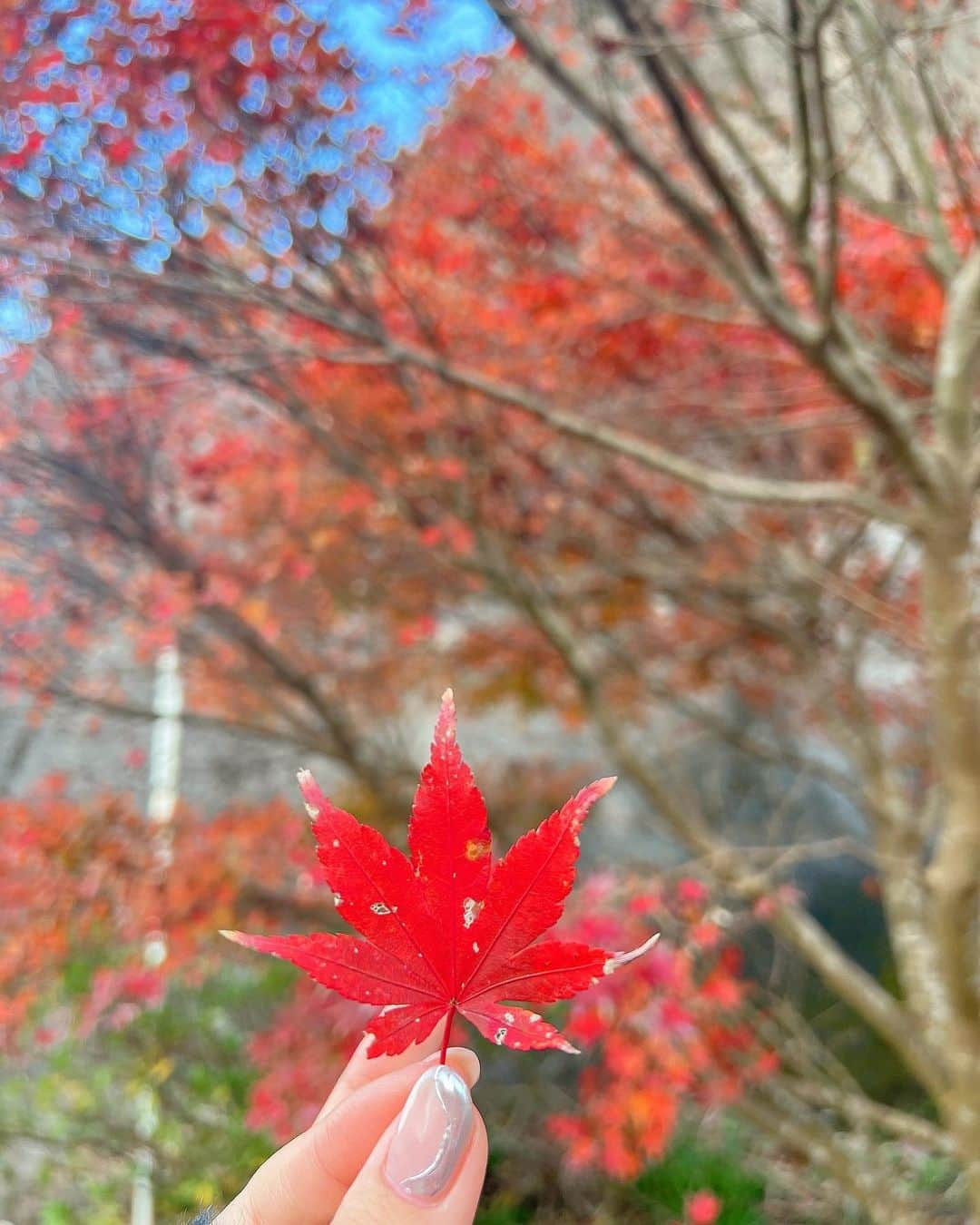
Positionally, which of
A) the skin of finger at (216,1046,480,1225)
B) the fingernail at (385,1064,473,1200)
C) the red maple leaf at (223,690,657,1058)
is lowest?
the skin of finger at (216,1046,480,1225)

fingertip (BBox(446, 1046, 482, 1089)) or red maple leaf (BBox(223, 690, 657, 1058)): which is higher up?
red maple leaf (BBox(223, 690, 657, 1058))

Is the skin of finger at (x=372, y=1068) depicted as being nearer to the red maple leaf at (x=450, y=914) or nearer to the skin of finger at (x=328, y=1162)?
the skin of finger at (x=328, y=1162)

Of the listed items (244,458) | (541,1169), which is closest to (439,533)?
(244,458)

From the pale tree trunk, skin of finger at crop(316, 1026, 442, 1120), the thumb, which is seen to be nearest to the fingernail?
the thumb

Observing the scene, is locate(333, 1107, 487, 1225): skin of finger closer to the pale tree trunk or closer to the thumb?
the thumb

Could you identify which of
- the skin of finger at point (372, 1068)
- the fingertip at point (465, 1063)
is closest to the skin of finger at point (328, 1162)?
the fingertip at point (465, 1063)

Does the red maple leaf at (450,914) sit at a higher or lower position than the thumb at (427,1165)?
higher

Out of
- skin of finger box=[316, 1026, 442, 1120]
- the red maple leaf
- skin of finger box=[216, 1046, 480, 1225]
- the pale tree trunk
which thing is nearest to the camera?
the red maple leaf

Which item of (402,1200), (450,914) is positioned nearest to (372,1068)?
(402,1200)
